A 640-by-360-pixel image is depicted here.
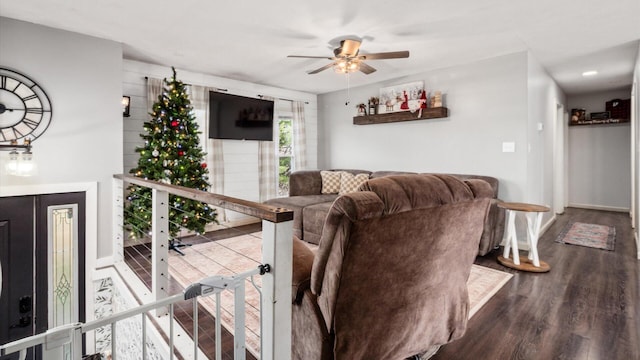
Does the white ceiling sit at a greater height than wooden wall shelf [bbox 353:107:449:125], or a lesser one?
greater

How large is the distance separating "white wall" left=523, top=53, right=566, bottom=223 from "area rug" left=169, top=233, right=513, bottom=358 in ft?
4.93

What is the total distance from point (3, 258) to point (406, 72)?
16.6 ft

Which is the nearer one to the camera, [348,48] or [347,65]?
[348,48]

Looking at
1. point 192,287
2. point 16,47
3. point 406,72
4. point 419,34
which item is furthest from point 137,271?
point 406,72

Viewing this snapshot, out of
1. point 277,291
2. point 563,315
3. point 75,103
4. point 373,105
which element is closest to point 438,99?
point 373,105

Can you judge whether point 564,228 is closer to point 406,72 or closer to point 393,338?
point 406,72

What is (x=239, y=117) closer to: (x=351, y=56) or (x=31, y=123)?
(x=351, y=56)

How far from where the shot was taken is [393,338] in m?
1.48

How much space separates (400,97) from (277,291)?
170 inches

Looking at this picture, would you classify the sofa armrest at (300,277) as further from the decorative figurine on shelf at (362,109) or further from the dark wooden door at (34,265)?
the decorative figurine on shelf at (362,109)

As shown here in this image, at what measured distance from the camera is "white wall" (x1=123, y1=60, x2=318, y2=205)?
4.08 meters

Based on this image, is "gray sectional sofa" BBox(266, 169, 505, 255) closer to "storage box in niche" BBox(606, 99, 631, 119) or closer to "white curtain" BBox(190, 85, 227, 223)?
"white curtain" BBox(190, 85, 227, 223)

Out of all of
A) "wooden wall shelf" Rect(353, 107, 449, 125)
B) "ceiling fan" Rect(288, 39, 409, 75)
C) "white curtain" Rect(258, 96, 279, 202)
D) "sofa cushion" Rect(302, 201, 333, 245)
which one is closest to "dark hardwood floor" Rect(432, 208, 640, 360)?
"sofa cushion" Rect(302, 201, 333, 245)

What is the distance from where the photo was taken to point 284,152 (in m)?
5.88
